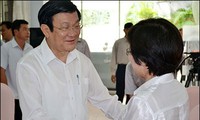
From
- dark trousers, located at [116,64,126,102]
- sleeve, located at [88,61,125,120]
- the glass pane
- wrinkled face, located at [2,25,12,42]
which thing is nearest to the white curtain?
the glass pane

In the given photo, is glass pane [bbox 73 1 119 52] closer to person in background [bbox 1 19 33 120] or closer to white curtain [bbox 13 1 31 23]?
white curtain [bbox 13 1 31 23]

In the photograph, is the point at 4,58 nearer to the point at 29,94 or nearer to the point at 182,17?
the point at 29,94

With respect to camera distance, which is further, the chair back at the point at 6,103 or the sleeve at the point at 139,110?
the chair back at the point at 6,103

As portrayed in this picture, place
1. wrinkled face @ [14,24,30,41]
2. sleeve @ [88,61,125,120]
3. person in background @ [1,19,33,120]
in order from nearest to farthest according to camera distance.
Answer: sleeve @ [88,61,125,120] → person in background @ [1,19,33,120] → wrinkled face @ [14,24,30,41]

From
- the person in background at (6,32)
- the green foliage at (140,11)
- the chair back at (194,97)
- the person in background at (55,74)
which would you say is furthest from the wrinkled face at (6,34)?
the person in background at (55,74)

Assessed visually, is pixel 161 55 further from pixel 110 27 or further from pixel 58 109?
pixel 110 27

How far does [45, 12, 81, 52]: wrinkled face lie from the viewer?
1.44 meters

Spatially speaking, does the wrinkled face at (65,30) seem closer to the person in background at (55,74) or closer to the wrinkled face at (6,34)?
the person in background at (55,74)

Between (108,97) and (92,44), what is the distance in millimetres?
6722

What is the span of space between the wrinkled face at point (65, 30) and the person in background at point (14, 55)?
1649 mm

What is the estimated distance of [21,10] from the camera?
8.33 m

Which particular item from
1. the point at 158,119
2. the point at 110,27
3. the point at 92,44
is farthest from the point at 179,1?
the point at 158,119

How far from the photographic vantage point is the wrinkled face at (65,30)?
1442 millimetres

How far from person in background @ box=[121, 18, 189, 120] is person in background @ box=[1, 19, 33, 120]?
2058 mm
